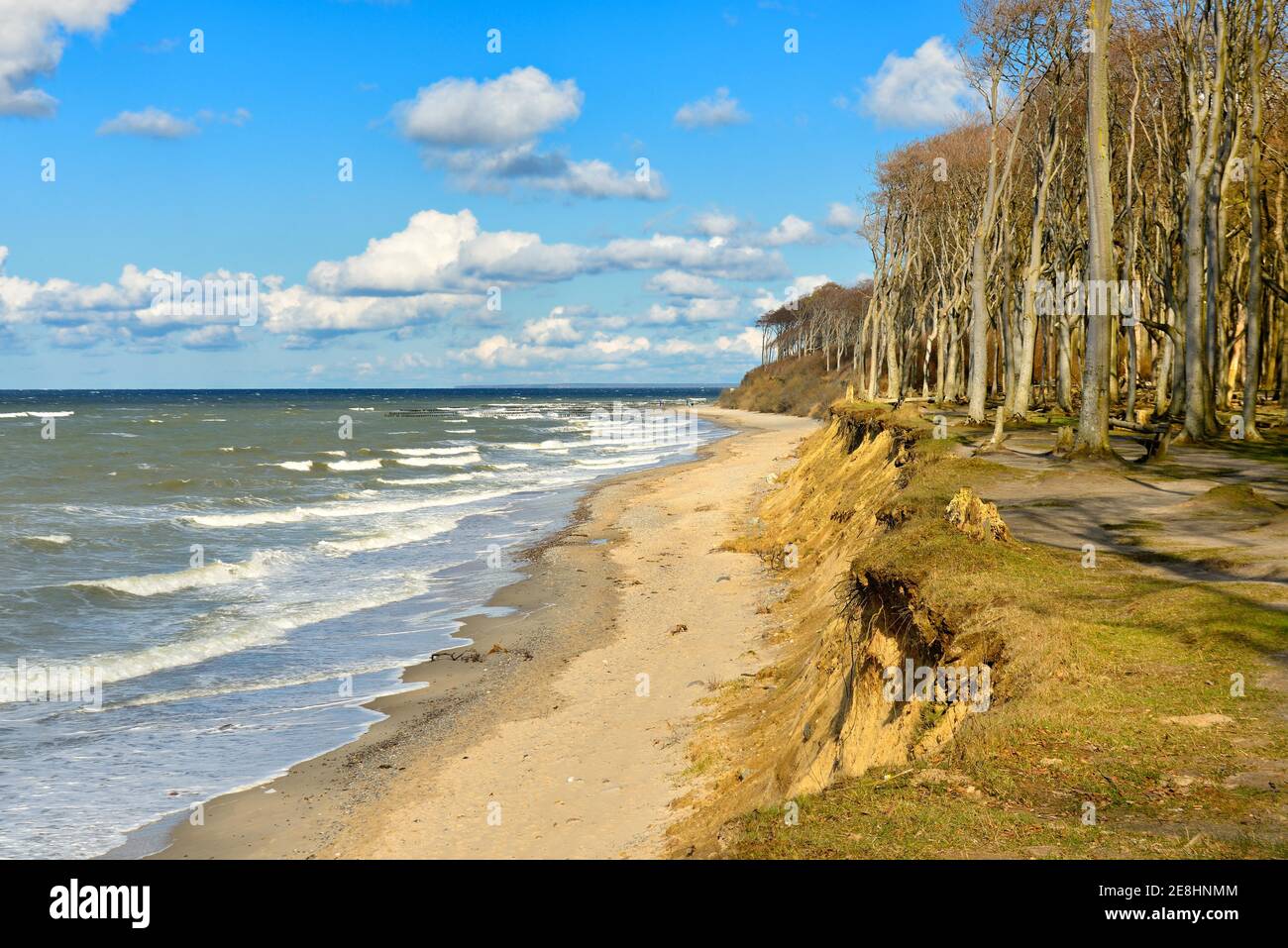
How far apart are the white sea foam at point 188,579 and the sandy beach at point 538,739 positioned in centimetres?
668

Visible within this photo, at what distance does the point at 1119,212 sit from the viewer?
3397cm

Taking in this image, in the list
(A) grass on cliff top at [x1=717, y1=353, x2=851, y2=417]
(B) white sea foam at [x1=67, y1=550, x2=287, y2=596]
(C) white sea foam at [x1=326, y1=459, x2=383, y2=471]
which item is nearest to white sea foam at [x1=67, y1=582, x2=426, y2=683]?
(B) white sea foam at [x1=67, y1=550, x2=287, y2=596]

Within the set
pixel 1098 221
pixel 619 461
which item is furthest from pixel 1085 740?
pixel 619 461

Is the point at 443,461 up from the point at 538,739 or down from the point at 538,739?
up

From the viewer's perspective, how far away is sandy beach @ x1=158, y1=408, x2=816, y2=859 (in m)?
9.39

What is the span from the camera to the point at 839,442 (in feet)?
104

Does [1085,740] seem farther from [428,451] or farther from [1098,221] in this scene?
[428,451]

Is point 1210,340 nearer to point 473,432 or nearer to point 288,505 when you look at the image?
point 288,505

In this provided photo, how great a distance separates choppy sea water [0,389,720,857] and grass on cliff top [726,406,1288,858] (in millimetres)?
7552

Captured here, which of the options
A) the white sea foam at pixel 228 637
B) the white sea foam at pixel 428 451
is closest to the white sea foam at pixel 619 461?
the white sea foam at pixel 428 451

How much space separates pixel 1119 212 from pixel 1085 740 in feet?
105

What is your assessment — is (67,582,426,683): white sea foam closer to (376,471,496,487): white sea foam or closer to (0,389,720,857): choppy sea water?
(0,389,720,857): choppy sea water

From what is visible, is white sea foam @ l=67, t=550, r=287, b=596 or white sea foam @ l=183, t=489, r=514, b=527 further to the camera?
white sea foam @ l=183, t=489, r=514, b=527

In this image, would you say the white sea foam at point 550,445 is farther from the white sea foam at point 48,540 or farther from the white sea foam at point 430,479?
the white sea foam at point 48,540
